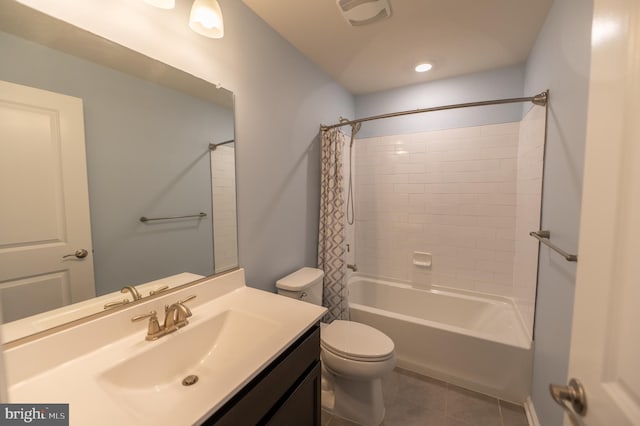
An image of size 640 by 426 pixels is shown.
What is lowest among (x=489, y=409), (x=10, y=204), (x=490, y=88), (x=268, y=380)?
(x=489, y=409)

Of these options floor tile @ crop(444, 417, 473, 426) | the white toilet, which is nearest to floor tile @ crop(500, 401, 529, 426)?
floor tile @ crop(444, 417, 473, 426)

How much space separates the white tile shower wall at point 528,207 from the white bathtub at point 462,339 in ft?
0.53

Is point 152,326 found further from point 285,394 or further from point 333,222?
point 333,222

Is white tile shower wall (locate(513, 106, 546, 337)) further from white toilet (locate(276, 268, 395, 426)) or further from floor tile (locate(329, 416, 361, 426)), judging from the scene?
floor tile (locate(329, 416, 361, 426))

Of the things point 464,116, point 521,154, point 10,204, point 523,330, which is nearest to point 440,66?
point 464,116

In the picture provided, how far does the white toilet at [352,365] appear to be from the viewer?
1402 millimetres

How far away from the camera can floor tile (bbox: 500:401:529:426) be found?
4.93ft

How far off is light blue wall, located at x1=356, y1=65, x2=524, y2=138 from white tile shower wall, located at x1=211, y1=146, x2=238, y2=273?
6.01ft

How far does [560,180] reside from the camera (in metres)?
1.27

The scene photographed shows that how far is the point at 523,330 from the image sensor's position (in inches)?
70.1

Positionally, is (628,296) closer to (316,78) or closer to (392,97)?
(316,78)

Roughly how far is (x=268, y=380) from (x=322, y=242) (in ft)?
4.51

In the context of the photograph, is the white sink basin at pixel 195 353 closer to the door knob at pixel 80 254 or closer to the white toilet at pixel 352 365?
the door knob at pixel 80 254

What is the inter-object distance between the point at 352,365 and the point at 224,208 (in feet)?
3.68
